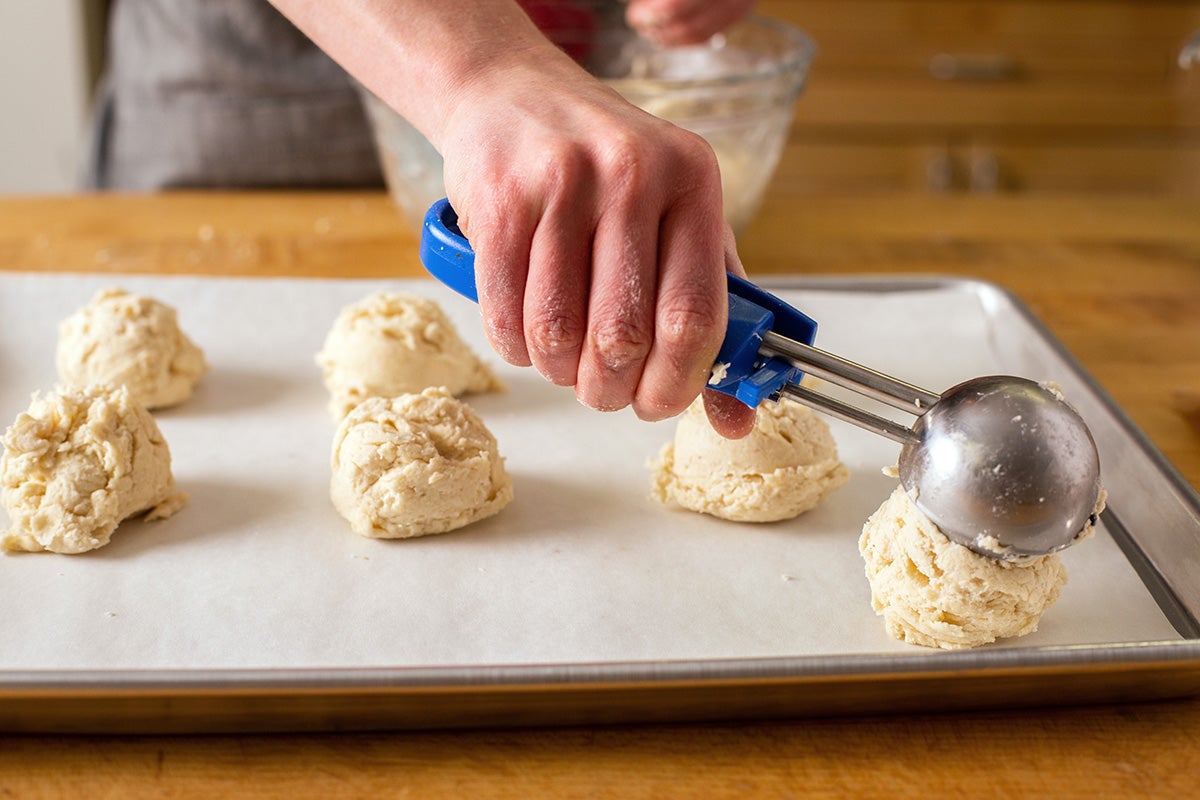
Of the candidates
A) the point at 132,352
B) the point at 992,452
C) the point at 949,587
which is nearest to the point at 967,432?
the point at 992,452

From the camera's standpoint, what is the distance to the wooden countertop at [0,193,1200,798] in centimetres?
83

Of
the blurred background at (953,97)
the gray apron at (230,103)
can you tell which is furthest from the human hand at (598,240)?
the blurred background at (953,97)

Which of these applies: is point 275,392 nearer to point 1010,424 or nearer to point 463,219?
point 463,219

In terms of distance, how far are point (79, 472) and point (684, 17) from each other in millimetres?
1006

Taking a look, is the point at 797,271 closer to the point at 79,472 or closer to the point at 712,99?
the point at 712,99

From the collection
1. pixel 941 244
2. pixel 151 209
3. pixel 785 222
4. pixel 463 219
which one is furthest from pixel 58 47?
pixel 463 219

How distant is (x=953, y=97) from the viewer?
2947mm

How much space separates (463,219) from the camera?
2.86ft

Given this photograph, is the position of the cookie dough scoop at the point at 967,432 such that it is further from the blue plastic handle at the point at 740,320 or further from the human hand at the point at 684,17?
the human hand at the point at 684,17

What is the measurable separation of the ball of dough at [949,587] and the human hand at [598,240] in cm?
23

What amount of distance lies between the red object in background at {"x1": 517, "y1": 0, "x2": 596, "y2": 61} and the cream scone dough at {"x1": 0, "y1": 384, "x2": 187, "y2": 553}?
935 millimetres

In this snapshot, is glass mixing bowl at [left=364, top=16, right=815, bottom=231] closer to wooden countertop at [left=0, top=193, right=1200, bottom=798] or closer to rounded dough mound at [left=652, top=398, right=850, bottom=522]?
wooden countertop at [left=0, top=193, right=1200, bottom=798]

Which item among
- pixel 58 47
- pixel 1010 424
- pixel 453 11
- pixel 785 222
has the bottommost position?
pixel 58 47

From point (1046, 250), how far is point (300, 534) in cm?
129
